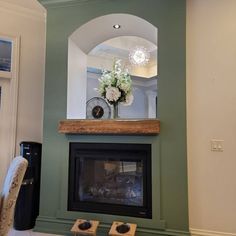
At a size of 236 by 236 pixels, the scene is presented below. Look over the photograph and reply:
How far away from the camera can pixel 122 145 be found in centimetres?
289

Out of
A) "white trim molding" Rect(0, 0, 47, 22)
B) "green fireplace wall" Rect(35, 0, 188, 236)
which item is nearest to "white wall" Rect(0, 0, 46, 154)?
"white trim molding" Rect(0, 0, 47, 22)

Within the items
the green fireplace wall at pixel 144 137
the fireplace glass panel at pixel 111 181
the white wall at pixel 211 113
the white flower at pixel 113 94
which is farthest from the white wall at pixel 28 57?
the white wall at pixel 211 113

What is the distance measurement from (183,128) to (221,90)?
62 cm

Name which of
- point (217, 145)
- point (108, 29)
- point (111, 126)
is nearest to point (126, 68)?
point (108, 29)

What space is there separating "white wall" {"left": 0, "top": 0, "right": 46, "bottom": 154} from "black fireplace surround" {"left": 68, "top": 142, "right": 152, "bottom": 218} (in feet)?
3.49

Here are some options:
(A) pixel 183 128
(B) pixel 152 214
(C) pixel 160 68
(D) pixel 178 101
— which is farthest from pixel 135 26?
(B) pixel 152 214

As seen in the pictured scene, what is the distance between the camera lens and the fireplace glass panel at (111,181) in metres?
2.89

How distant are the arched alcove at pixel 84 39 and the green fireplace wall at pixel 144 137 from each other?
0.08 m

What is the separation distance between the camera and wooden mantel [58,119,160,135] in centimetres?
274

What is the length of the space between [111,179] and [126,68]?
3154 millimetres

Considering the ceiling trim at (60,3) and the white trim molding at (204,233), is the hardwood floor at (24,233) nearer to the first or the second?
the white trim molding at (204,233)

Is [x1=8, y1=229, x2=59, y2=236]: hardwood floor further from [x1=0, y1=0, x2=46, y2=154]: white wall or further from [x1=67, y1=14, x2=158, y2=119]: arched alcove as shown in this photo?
[x1=67, y1=14, x2=158, y2=119]: arched alcove

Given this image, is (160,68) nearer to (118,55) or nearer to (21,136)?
(21,136)

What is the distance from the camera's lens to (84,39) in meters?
3.48
